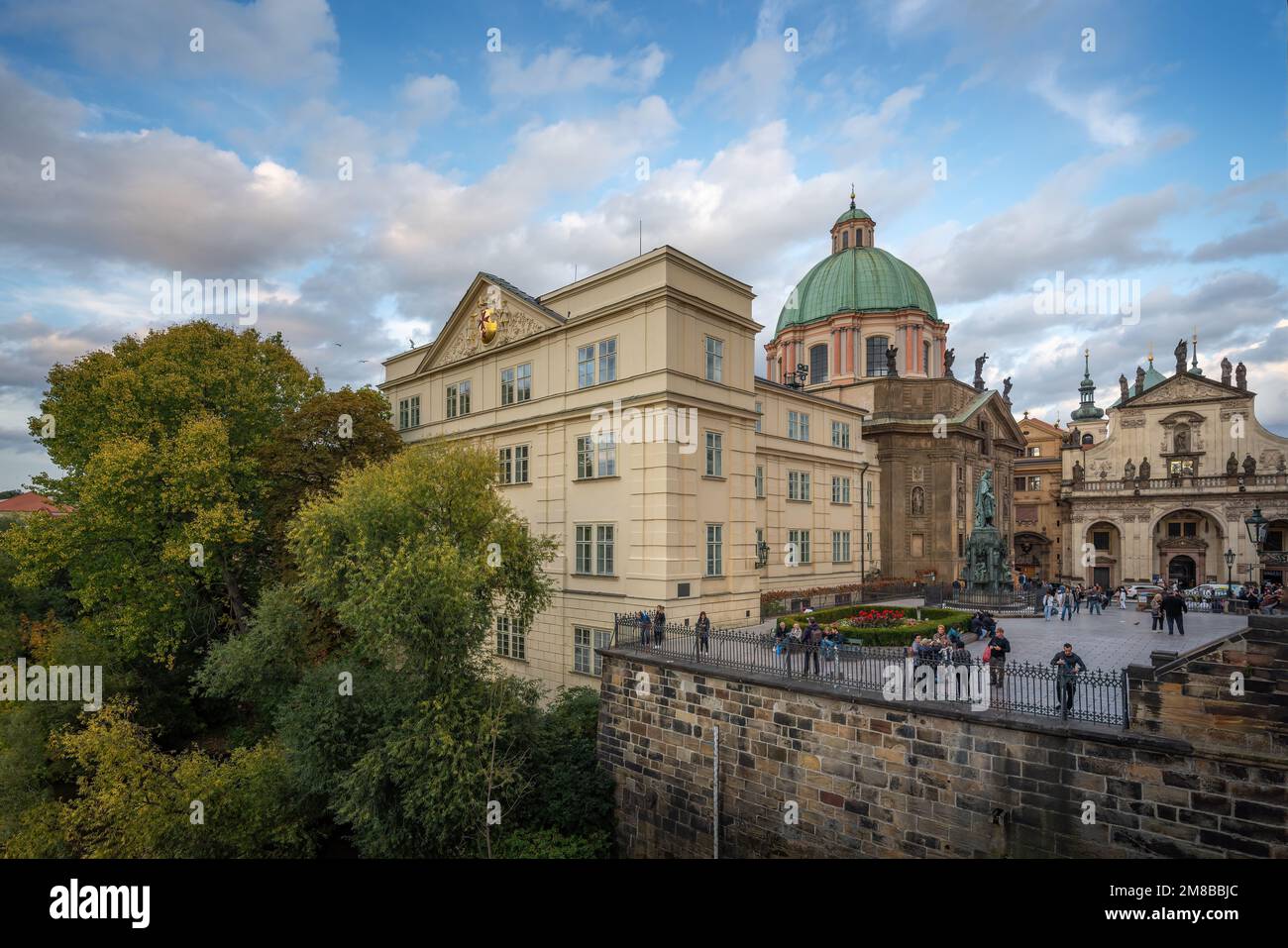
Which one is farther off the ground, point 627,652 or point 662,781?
point 627,652

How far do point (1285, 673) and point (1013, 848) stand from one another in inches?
202

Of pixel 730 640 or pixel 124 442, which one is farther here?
pixel 124 442

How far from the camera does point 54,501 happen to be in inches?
977

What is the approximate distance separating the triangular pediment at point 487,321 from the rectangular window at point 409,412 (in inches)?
102

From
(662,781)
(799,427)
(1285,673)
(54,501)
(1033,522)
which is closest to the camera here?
(1285,673)

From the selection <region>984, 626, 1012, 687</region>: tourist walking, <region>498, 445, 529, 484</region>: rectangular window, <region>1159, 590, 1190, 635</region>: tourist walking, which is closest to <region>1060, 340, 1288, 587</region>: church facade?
<region>1159, 590, 1190, 635</region>: tourist walking

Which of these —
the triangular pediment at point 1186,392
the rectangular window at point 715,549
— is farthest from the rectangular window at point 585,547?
the triangular pediment at point 1186,392

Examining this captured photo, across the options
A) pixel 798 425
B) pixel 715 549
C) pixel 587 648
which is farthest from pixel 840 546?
pixel 587 648

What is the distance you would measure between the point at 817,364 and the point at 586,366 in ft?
108

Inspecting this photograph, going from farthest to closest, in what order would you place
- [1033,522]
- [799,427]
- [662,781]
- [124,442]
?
[1033,522]
[799,427]
[124,442]
[662,781]

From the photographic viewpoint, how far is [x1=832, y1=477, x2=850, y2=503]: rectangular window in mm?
38031
